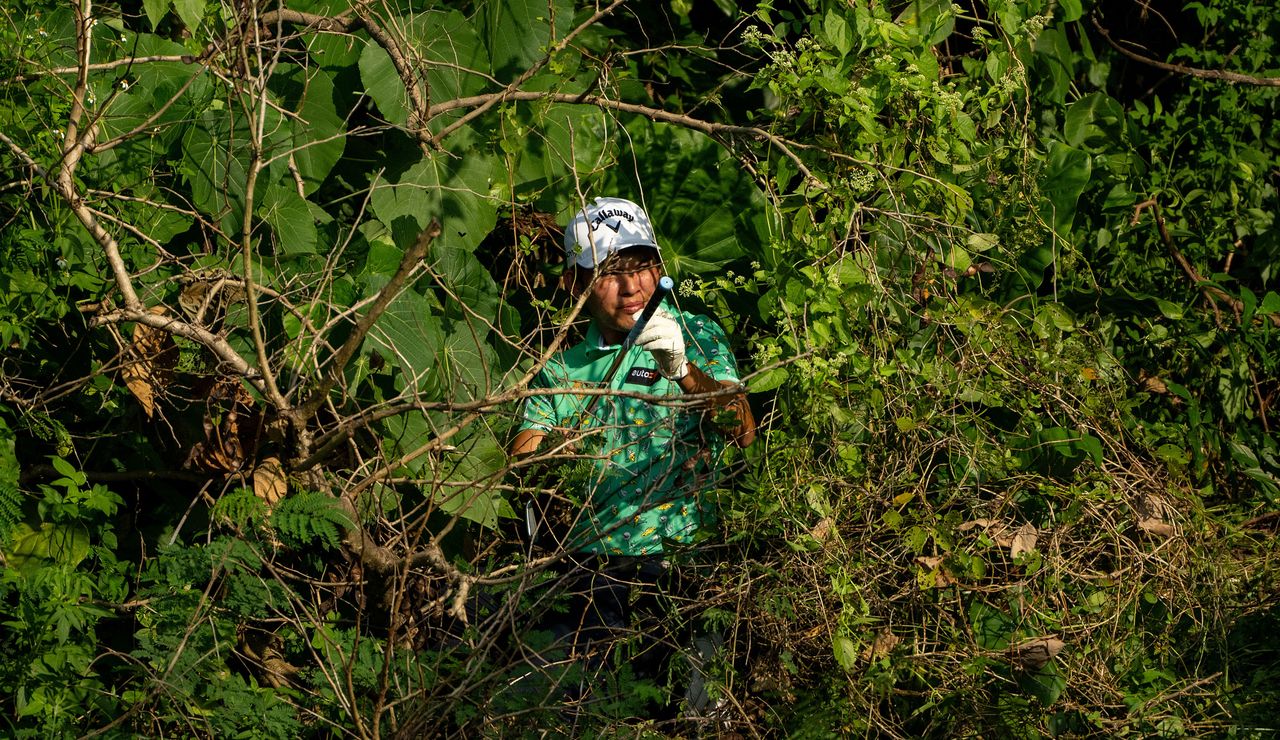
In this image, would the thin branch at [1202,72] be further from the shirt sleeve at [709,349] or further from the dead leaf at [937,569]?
the dead leaf at [937,569]

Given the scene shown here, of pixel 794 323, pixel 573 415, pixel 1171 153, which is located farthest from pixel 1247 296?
pixel 573 415

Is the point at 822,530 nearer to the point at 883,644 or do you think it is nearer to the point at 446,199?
the point at 883,644

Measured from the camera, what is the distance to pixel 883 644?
2.69 m

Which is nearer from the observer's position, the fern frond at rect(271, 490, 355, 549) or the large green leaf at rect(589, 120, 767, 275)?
the fern frond at rect(271, 490, 355, 549)

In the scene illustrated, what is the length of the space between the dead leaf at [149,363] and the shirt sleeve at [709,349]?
116 cm

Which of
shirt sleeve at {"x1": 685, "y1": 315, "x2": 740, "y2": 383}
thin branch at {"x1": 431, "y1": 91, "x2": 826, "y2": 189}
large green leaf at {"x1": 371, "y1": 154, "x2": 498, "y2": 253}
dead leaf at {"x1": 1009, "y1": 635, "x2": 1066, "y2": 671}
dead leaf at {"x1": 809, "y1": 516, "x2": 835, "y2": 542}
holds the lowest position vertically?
dead leaf at {"x1": 1009, "y1": 635, "x2": 1066, "y2": 671}

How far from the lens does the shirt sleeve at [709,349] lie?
282 centimetres

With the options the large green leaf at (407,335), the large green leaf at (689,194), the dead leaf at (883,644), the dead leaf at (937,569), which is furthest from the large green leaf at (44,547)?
the dead leaf at (937,569)

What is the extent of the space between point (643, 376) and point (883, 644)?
818mm

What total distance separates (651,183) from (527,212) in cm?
36

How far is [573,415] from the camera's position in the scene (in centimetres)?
270

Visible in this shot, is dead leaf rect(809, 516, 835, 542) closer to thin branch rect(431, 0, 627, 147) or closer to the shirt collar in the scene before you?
the shirt collar

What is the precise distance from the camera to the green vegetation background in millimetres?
2404

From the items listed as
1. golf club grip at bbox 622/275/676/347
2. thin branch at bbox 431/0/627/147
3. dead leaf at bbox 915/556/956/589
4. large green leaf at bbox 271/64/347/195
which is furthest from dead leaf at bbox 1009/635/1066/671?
large green leaf at bbox 271/64/347/195
